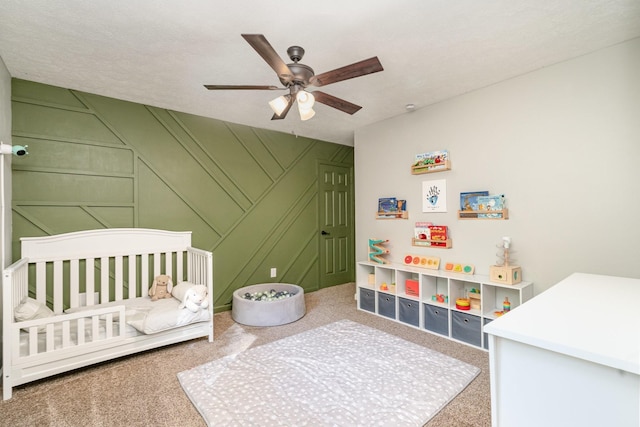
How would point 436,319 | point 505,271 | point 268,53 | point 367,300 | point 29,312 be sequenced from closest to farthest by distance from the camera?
point 268,53
point 29,312
point 505,271
point 436,319
point 367,300

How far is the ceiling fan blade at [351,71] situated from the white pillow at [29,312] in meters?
2.45

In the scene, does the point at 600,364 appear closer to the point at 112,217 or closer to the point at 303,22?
the point at 303,22

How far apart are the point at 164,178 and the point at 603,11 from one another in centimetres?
376

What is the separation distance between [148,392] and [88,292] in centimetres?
137

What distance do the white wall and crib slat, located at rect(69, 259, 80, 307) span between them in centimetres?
333

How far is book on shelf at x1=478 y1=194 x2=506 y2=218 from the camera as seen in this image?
2.65 metres

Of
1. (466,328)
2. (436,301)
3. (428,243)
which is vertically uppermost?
(428,243)

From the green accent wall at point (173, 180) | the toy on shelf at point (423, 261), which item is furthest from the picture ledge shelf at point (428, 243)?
the green accent wall at point (173, 180)

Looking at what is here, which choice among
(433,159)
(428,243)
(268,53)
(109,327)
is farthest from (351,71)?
(109,327)

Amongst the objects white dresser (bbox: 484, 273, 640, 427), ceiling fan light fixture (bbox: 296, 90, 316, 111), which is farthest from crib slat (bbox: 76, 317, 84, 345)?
white dresser (bbox: 484, 273, 640, 427)

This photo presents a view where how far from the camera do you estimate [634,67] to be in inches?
80.0

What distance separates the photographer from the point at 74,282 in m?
2.65

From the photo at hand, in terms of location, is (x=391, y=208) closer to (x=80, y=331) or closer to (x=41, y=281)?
(x=80, y=331)

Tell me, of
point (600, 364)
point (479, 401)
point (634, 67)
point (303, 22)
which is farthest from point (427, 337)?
point (303, 22)
